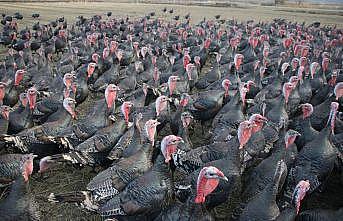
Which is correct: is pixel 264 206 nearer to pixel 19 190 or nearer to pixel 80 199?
pixel 80 199

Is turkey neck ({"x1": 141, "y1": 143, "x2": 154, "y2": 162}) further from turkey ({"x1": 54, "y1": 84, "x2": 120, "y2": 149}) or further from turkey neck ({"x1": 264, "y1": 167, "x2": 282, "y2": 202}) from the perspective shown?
turkey neck ({"x1": 264, "y1": 167, "x2": 282, "y2": 202})

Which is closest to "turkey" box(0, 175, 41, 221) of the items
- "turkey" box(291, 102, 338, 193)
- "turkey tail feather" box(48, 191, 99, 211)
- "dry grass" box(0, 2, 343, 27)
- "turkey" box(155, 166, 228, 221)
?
"turkey tail feather" box(48, 191, 99, 211)

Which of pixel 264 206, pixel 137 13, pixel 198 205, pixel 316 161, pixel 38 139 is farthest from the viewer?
pixel 137 13

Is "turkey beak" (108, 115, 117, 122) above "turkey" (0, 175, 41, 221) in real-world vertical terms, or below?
above

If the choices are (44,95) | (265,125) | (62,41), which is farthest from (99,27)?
(265,125)

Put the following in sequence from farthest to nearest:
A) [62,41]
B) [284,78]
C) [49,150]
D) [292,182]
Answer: [62,41] < [284,78] < [49,150] < [292,182]

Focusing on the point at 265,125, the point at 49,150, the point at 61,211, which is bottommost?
the point at 61,211

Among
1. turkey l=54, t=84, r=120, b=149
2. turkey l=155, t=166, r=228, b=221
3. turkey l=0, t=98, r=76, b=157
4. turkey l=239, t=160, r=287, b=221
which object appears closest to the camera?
turkey l=155, t=166, r=228, b=221

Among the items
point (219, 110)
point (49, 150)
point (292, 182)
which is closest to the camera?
point (292, 182)

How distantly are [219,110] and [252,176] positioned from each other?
2752 mm

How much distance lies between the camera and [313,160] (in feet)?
17.6

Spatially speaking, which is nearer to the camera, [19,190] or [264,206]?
[264,206]

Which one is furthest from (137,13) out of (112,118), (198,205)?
(198,205)

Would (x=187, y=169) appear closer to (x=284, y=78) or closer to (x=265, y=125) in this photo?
(x=265, y=125)
